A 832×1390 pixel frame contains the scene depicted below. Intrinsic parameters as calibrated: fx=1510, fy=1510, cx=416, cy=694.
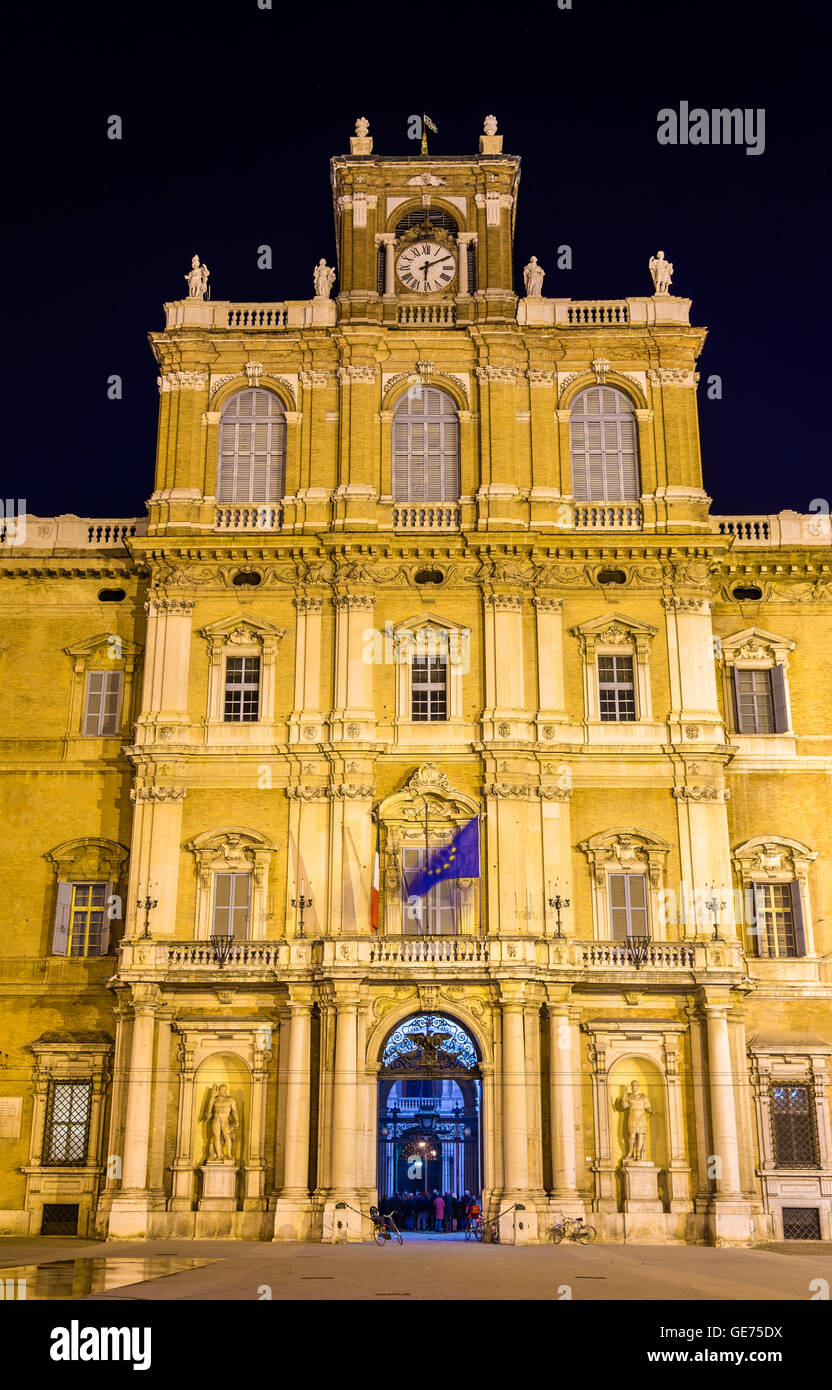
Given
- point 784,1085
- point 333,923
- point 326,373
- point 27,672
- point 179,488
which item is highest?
point 326,373

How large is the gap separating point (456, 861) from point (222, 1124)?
9.31 m

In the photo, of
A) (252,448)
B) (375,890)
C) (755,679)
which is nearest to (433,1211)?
(375,890)

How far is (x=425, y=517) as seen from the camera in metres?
45.2

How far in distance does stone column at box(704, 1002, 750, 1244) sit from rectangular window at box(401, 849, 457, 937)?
→ 7321 mm

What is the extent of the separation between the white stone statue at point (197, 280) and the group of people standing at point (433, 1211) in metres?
28.3

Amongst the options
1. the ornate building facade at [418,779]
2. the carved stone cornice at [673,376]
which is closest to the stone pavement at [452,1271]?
the ornate building facade at [418,779]

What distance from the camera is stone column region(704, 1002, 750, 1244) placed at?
126 ft

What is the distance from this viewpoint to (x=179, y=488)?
150 feet

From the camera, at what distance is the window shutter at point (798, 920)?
4278 cm

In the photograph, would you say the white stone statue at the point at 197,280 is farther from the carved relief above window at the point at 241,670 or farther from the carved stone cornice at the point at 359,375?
the carved relief above window at the point at 241,670

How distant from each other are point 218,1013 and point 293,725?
828 centimetres
